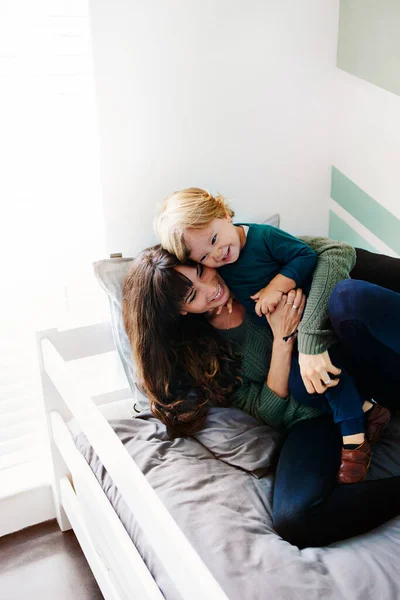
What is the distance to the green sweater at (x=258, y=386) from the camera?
1565 mm

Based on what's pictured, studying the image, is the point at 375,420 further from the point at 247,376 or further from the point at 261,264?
the point at 261,264

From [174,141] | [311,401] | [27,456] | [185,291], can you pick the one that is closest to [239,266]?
[185,291]

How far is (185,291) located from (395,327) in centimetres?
46

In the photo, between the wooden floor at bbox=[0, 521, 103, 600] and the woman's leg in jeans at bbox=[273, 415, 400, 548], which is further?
the wooden floor at bbox=[0, 521, 103, 600]

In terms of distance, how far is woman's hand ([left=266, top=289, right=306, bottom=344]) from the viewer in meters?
1.51

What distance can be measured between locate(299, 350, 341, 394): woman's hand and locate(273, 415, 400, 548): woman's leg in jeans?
13 cm

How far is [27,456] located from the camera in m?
1.96

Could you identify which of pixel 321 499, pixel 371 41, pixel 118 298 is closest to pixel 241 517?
pixel 321 499

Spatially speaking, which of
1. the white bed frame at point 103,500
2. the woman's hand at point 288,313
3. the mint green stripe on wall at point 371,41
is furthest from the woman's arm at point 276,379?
the mint green stripe on wall at point 371,41

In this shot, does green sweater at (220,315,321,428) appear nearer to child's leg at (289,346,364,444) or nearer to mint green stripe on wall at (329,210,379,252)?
child's leg at (289,346,364,444)

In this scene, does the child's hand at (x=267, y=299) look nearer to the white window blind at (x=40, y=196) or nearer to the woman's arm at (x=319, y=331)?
the woman's arm at (x=319, y=331)

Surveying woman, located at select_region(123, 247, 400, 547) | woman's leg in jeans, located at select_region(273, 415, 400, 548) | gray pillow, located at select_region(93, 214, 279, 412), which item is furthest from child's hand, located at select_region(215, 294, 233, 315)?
woman's leg in jeans, located at select_region(273, 415, 400, 548)

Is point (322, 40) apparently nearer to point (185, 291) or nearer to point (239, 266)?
point (239, 266)

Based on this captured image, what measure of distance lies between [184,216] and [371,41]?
33.8 inches
